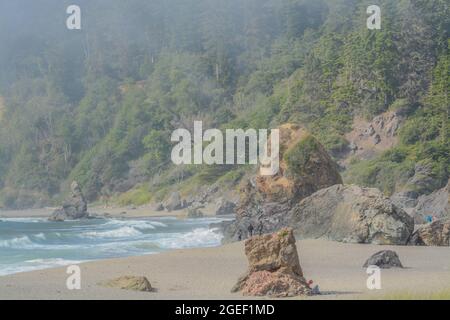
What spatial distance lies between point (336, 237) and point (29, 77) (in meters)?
121

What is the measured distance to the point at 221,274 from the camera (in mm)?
21641

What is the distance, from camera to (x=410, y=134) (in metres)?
60.2

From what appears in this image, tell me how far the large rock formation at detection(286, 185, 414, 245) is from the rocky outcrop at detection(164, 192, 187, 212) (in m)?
41.7

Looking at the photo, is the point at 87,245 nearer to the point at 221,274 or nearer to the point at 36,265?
the point at 36,265

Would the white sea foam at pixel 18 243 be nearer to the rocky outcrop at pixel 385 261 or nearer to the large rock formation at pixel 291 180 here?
the large rock formation at pixel 291 180

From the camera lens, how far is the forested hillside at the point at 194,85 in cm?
6781

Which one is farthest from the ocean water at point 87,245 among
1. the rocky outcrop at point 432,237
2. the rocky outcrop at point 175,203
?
the rocky outcrop at point 175,203

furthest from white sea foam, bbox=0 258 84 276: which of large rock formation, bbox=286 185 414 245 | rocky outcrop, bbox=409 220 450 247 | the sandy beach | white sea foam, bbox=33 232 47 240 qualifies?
white sea foam, bbox=33 232 47 240

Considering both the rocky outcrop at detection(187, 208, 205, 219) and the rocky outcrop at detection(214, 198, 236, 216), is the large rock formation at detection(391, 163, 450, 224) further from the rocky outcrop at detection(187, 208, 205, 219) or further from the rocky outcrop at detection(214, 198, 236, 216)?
the rocky outcrop at detection(187, 208, 205, 219)

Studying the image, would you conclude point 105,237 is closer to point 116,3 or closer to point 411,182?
point 411,182

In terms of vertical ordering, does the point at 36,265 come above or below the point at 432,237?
below

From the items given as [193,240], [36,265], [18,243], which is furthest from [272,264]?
[18,243]

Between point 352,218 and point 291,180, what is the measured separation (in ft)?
22.3
